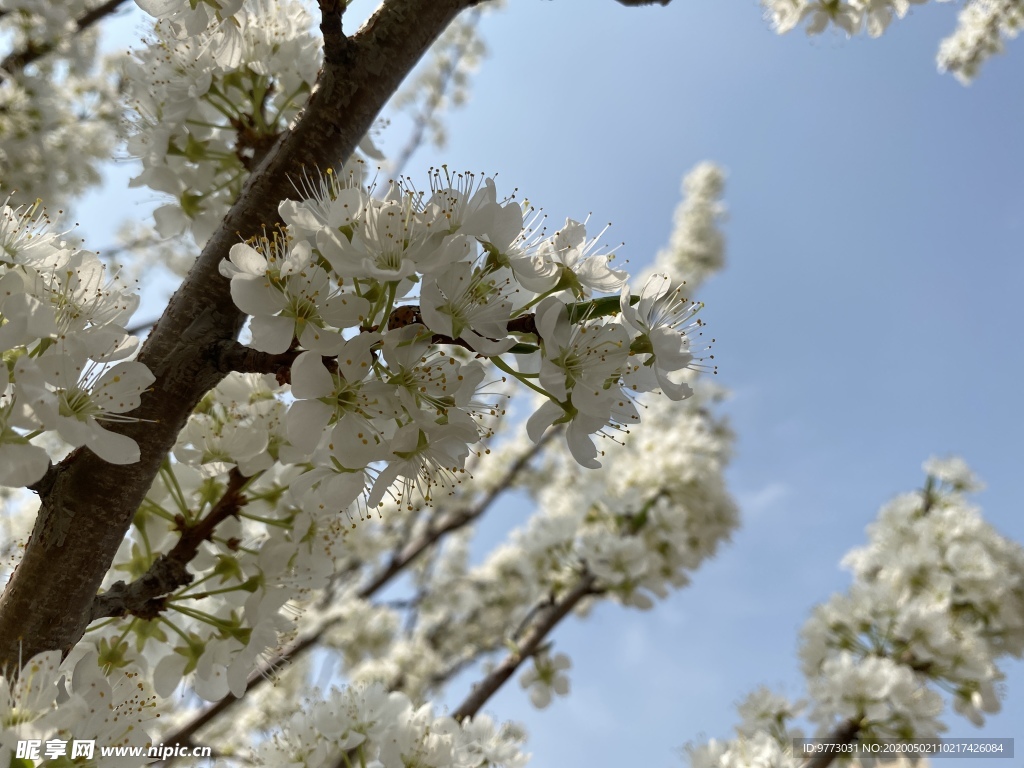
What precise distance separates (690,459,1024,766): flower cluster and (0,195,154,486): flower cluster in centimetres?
268

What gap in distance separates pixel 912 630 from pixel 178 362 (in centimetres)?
412

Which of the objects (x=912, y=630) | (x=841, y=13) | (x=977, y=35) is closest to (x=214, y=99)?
(x=841, y=13)

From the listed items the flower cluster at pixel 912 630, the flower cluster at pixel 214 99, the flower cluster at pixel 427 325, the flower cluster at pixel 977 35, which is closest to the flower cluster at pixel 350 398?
the flower cluster at pixel 427 325

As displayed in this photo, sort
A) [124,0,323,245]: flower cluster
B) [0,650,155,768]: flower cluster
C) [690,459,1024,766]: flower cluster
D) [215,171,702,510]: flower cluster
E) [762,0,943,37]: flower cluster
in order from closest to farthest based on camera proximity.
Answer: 1. [0,650,155,768]: flower cluster
2. [215,171,702,510]: flower cluster
3. [124,0,323,245]: flower cluster
4. [762,0,943,37]: flower cluster
5. [690,459,1024,766]: flower cluster

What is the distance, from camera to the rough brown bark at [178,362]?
1259mm

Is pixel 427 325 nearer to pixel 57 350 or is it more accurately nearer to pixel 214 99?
pixel 57 350

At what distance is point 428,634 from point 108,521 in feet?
22.3

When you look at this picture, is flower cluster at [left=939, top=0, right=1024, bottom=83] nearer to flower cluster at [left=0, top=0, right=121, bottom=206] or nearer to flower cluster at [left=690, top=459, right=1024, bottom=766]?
flower cluster at [left=690, top=459, right=1024, bottom=766]

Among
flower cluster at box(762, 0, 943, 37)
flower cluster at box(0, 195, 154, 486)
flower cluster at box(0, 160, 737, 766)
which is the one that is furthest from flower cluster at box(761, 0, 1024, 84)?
flower cluster at box(0, 195, 154, 486)

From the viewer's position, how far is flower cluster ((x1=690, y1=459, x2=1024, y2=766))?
139 inches

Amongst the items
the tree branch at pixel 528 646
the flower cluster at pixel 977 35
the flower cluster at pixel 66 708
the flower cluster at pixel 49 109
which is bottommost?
the flower cluster at pixel 66 708

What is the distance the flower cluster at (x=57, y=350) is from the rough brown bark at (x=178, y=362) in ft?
0.28

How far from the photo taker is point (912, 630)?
154 inches

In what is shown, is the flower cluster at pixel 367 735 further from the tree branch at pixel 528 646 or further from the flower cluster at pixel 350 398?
the tree branch at pixel 528 646
